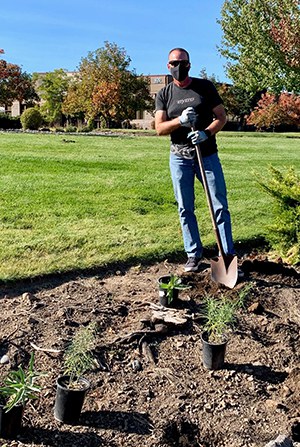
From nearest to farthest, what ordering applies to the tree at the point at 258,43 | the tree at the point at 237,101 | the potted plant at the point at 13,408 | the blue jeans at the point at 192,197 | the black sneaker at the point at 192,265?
the potted plant at the point at 13,408 < the blue jeans at the point at 192,197 < the black sneaker at the point at 192,265 < the tree at the point at 258,43 < the tree at the point at 237,101

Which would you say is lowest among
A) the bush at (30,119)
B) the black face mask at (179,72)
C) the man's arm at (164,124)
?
the bush at (30,119)

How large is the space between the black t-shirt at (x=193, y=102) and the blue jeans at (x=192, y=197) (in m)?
0.15

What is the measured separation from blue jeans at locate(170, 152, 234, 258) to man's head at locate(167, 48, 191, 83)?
712 millimetres

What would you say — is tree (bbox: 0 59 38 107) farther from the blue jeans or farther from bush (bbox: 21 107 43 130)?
the blue jeans

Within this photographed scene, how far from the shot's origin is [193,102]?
4.88 meters

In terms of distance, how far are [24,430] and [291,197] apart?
3.61m

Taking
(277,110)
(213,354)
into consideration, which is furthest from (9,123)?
(213,354)

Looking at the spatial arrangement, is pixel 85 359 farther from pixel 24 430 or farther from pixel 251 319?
pixel 251 319

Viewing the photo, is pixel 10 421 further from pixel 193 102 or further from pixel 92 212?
pixel 92 212

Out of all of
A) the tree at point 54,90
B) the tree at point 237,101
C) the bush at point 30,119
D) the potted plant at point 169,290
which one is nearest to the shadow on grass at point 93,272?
the potted plant at point 169,290

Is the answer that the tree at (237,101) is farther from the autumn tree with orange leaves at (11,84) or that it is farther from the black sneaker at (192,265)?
the black sneaker at (192,265)

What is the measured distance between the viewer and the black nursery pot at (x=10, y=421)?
276 cm

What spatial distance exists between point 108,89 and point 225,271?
40695 millimetres

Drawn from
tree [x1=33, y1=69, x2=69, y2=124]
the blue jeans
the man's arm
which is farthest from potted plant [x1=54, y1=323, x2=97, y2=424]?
tree [x1=33, y1=69, x2=69, y2=124]
